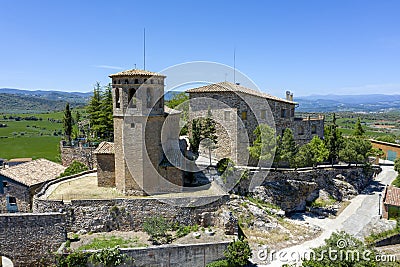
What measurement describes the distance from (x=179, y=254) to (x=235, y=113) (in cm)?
1503

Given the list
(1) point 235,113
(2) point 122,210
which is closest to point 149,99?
(2) point 122,210

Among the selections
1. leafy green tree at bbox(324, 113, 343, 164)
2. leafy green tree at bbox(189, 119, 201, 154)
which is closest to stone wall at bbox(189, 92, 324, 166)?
leafy green tree at bbox(189, 119, 201, 154)

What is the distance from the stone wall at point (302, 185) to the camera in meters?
29.3

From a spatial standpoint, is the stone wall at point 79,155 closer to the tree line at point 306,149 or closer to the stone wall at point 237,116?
the stone wall at point 237,116

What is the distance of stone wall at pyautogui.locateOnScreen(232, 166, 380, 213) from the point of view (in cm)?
2933

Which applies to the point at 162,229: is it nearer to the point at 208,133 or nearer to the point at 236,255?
the point at 236,255

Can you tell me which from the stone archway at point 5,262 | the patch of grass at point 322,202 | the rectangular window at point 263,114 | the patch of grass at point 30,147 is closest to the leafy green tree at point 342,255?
the patch of grass at point 322,202

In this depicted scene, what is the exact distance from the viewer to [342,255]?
17781 millimetres

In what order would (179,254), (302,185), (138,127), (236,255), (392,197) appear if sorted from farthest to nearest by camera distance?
(302,185), (392,197), (138,127), (179,254), (236,255)

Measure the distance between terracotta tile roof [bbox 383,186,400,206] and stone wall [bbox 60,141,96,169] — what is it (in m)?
28.2

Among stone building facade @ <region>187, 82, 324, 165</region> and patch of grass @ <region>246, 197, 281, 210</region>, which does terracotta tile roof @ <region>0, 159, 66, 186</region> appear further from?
patch of grass @ <region>246, 197, 281, 210</region>

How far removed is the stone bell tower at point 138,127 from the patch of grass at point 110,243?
3.74 m

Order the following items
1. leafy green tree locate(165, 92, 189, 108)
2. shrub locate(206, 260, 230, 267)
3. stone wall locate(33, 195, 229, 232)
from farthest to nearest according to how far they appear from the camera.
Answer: leafy green tree locate(165, 92, 189, 108), stone wall locate(33, 195, 229, 232), shrub locate(206, 260, 230, 267)

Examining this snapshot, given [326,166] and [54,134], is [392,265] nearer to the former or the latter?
[326,166]
